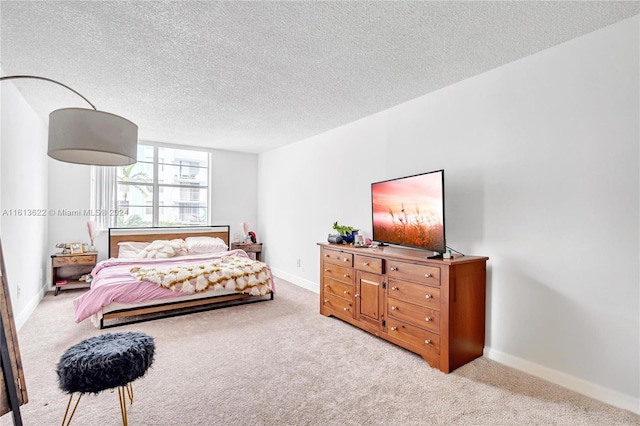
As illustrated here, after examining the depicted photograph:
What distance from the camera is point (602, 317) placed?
2156 mm

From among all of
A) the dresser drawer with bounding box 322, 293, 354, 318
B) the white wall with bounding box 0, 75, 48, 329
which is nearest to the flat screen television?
the dresser drawer with bounding box 322, 293, 354, 318

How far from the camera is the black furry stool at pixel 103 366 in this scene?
1.63 meters

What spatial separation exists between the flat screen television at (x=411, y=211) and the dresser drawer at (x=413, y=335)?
69cm

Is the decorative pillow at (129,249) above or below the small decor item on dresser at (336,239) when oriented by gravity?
below

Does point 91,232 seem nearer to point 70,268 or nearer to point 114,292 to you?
point 70,268

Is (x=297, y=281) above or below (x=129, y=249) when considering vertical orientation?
below

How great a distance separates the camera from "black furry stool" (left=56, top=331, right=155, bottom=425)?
1634mm

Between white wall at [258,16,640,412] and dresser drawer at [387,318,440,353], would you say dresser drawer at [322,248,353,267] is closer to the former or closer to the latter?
dresser drawer at [387,318,440,353]

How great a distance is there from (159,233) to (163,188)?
850 mm

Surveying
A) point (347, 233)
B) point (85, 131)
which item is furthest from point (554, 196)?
point (85, 131)

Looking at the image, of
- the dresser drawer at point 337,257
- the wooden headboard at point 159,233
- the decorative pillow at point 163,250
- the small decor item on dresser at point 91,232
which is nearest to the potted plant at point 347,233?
the dresser drawer at point 337,257

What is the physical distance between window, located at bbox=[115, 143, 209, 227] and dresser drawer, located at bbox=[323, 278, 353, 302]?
11.5 feet

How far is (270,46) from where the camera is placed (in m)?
2.38

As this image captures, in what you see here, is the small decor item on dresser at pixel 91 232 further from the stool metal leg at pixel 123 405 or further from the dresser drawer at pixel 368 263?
the dresser drawer at pixel 368 263
